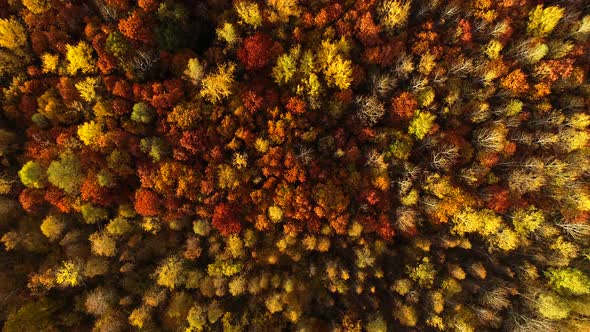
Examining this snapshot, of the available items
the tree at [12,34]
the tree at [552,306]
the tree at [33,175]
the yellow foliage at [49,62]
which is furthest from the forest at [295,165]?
the yellow foliage at [49,62]

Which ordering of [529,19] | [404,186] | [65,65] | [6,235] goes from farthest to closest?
[529,19], [404,186], [65,65], [6,235]

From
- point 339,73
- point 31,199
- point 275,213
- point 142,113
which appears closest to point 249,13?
point 339,73

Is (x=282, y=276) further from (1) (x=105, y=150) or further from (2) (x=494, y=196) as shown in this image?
(2) (x=494, y=196)

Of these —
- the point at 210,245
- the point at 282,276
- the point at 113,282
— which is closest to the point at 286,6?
the point at 210,245

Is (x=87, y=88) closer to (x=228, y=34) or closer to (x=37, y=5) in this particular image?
(x=37, y=5)

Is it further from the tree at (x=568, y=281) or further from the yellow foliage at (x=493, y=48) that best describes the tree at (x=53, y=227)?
the tree at (x=568, y=281)

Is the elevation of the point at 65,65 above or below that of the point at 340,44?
above
